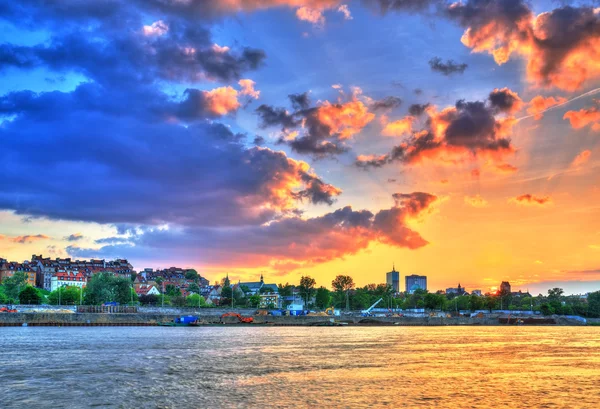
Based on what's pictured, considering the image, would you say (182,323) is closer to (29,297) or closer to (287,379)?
(29,297)

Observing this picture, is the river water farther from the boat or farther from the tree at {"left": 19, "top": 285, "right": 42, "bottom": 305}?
the tree at {"left": 19, "top": 285, "right": 42, "bottom": 305}

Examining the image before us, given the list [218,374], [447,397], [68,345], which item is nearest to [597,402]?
[447,397]

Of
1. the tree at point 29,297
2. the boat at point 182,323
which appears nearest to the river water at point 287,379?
the boat at point 182,323

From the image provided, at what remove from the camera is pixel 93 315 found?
503 ft

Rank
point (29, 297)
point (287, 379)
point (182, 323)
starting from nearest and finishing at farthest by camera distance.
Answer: point (287, 379) < point (182, 323) < point (29, 297)

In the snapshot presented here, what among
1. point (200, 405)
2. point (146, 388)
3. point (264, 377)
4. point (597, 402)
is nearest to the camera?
point (200, 405)

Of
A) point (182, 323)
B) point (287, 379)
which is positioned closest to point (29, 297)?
point (182, 323)

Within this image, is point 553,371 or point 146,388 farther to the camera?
point 553,371

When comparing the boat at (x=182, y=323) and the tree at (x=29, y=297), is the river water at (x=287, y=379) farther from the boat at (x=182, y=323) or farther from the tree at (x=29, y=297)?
the tree at (x=29, y=297)

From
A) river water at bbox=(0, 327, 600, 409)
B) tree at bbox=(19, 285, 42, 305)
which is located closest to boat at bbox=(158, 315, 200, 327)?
tree at bbox=(19, 285, 42, 305)

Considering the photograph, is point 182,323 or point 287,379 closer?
point 287,379

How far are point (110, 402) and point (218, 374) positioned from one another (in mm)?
14412

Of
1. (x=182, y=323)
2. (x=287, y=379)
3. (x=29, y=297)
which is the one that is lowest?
(x=182, y=323)

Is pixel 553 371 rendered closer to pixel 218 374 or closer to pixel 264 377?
pixel 264 377
